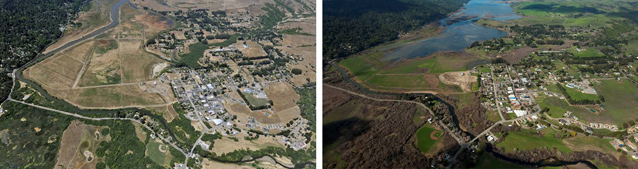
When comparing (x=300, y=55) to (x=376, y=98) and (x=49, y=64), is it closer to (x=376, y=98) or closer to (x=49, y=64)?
(x=376, y=98)

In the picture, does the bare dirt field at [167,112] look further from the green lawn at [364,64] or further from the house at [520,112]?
the house at [520,112]

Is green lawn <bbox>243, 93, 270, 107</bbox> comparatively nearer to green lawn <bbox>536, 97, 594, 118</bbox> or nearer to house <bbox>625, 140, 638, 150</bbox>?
green lawn <bbox>536, 97, 594, 118</bbox>

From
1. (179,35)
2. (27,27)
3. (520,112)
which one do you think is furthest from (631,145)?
(27,27)

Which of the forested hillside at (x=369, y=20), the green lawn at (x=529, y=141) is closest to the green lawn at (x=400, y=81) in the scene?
the forested hillside at (x=369, y=20)

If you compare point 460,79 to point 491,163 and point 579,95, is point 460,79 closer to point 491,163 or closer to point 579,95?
point 579,95

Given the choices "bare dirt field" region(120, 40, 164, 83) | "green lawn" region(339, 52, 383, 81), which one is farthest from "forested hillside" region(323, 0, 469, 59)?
"bare dirt field" region(120, 40, 164, 83)

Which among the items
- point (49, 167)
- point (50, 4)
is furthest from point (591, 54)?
point (50, 4)
